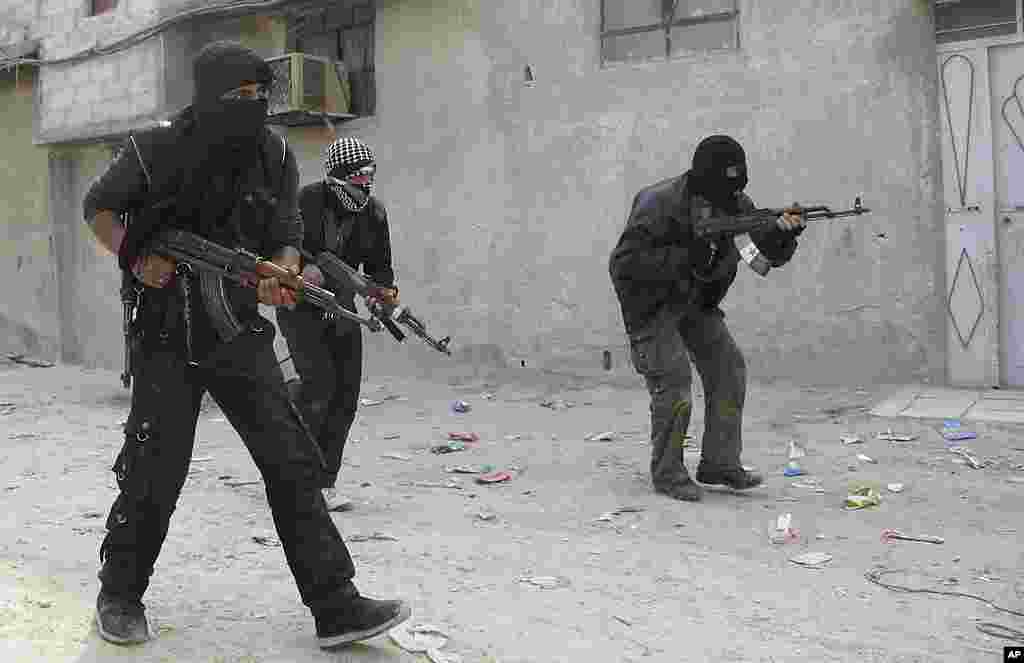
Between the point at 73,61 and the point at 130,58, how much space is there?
3.62ft

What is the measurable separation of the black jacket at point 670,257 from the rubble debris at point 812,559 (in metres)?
1.40

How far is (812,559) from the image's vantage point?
4051mm

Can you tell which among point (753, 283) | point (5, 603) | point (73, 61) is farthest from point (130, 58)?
point (5, 603)

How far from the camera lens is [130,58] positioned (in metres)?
12.0

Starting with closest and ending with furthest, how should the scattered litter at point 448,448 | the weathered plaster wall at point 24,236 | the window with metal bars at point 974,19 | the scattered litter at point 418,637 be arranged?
the scattered litter at point 418,637, the scattered litter at point 448,448, the window with metal bars at point 974,19, the weathered plaster wall at point 24,236

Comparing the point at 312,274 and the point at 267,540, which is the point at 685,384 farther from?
the point at 267,540

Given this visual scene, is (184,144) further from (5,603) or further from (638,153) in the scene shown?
(638,153)

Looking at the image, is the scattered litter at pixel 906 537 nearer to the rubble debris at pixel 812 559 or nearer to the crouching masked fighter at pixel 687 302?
the rubble debris at pixel 812 559

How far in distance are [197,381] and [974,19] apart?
632 cm

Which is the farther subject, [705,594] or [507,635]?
[705,594]

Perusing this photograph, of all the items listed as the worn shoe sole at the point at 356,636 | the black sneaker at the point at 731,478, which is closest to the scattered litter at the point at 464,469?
the black sneaker at the point at 731,478

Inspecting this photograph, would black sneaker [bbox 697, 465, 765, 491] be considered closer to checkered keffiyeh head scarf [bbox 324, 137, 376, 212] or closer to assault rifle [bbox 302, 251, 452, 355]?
assault rifle [bbox 302, 251, 452, 355]

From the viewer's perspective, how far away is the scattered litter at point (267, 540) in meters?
4.21

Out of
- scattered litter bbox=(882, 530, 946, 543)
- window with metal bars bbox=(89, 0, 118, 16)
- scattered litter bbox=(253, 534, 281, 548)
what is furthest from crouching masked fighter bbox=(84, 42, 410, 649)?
window with metal bars bbox=(89, 0, 118, 16)
